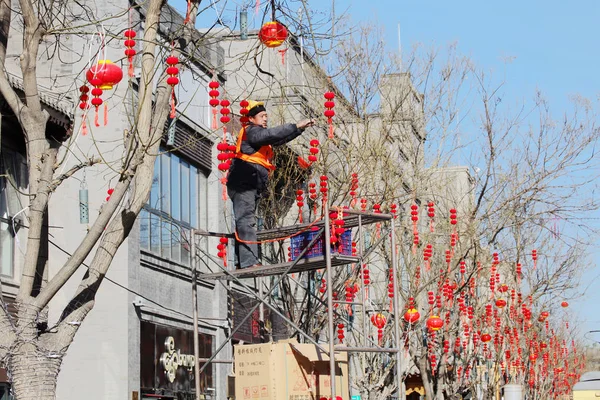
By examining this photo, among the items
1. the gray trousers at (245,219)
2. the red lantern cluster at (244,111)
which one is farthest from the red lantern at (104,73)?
the gray trousers at (245,219)

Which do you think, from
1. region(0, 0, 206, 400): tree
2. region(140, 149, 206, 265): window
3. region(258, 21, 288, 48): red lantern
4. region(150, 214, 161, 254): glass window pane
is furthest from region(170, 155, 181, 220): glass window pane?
region(0, 0, 206, 400): tree

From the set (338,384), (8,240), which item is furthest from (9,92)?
(8,240)

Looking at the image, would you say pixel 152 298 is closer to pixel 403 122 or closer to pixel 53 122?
pixel 53 122

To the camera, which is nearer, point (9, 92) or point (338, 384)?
point (9, 92)

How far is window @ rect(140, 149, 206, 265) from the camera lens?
20.0 meters

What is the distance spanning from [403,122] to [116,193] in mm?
14087

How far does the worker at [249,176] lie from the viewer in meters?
11.0

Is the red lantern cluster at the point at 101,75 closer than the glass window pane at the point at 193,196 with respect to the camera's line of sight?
Yes

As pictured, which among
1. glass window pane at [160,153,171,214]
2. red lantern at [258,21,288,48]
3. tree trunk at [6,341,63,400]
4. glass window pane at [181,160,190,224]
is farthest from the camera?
glass window pane at [181,160,190,224]

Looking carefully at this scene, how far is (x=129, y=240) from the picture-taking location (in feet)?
61.3

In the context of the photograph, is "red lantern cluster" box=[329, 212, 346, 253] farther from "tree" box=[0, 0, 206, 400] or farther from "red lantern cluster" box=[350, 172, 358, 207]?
"red lantern cluster" box=[350, 172, 358, 207]

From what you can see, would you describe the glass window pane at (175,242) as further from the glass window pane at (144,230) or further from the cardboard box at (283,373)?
the cardboard box at (283,373)

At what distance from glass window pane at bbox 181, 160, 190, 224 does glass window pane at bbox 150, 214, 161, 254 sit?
1.54m

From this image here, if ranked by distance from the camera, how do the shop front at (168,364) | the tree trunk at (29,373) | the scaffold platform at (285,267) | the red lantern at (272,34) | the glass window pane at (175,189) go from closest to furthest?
the tree trunk at (29,373)
the scaffold platform at (285,267)
the red lantern at (272,34)
the shop front at (168,364)
the glass window pane at (175,189)
